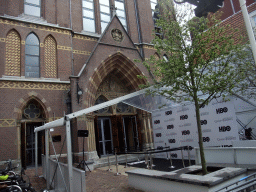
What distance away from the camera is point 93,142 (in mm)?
12039

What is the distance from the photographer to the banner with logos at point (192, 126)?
982 centimetres

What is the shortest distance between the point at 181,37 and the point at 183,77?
127 centimetres

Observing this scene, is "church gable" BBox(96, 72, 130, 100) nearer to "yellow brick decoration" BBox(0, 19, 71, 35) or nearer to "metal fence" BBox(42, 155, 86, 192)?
"yellow brick decoration" BBox(0, 19, 71, 35)

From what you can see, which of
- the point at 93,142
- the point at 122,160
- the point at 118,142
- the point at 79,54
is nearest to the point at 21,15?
the point at 79,54

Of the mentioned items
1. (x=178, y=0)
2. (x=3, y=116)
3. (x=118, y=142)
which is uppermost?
(x=178, y=0)

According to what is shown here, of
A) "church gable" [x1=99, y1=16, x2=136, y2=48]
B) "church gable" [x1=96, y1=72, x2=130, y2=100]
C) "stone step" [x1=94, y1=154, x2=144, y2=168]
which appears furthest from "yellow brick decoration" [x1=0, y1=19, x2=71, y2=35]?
"stone step" [x1=94, y1=154, x2=144, y2=168]

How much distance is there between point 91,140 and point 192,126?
6048 mm

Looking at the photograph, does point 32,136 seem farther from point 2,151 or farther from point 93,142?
point 93,142

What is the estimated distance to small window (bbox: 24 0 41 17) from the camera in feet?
42.3

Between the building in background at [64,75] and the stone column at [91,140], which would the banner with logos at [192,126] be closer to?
the building in background at [64,75]

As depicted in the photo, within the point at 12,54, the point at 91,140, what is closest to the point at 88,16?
the point at 12,54

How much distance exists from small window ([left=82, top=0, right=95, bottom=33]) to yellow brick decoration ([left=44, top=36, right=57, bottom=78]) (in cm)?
293

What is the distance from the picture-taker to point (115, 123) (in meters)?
13.9

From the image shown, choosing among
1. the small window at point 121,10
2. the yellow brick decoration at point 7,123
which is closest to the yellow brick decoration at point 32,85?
the yellow brick decoration at point 7,123
